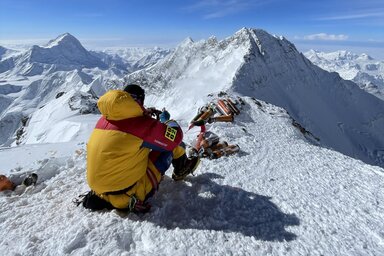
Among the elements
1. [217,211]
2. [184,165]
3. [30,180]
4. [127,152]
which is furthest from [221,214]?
[30,180]

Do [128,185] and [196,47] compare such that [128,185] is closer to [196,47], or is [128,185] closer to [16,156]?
[16,156]

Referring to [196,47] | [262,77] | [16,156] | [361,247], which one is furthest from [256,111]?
[196,47]

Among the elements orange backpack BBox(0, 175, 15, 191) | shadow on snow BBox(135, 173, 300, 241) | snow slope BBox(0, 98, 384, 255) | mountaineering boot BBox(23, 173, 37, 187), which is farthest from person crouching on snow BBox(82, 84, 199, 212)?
orange backpack BBox(0, 175, 15, 191)

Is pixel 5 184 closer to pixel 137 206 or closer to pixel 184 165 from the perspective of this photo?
pixel 137 206

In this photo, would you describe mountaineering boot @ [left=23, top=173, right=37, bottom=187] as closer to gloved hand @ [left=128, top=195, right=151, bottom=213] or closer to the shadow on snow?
the shadow on snow

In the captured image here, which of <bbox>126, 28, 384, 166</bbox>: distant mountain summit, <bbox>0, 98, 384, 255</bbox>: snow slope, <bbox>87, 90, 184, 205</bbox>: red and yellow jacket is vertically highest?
<bbox>87, 90, 184, 205</bbox>: red and yellow jacket

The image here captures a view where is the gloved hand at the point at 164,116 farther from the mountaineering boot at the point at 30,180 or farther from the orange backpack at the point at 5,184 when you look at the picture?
the orange backpack at the point at 5,184

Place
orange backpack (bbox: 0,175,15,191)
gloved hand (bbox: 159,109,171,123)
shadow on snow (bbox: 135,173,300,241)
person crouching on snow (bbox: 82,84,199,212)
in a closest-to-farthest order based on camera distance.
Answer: person crouching on snow (bbox: 82,84,199,212), shadow on snow (bbox: 135,173,300,241), gloved hand (bbox: 159,109,171,123), orange backpack (bbox: 0,175,15,191)

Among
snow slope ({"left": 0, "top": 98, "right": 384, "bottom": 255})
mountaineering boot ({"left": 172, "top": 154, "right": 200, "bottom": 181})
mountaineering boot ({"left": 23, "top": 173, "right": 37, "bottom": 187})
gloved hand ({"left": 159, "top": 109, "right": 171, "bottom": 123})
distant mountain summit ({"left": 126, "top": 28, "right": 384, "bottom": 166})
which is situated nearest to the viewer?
snow slope ({"left": 0, "top": 98, "right": 384, "bottom": 255})

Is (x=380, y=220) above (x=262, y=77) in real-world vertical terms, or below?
above
